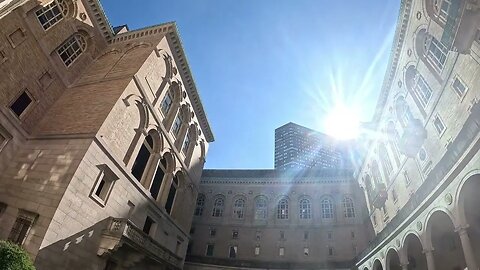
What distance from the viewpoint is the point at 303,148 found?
8025 centimetres

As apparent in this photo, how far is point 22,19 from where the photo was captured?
559 inches

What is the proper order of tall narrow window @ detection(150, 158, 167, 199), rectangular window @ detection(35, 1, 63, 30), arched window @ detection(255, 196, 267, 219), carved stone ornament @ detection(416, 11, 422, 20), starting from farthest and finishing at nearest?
arched window @ detection(255, 196, 267, 219), tall narrow window @ detection(150, 158, 167, 199), carved stone ornament @ detection(416, 11, 422, 20), rectangular window @ detection(35, 1, 63, 30)

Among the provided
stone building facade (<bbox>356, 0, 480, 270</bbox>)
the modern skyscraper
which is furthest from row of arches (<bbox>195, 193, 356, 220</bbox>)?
the modern skyscraper

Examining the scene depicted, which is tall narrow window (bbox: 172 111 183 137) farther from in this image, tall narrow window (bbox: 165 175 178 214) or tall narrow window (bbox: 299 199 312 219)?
tall narrow window (bbox: 299 199 312 219)

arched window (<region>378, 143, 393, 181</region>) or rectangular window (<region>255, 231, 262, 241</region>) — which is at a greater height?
arched window (<region>378, 143, 393, 181</region>)

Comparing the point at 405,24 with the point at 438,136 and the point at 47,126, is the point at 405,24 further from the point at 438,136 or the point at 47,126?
the point at 47,126

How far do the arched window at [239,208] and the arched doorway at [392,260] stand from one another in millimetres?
20248

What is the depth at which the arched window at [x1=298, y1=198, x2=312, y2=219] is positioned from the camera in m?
34.7

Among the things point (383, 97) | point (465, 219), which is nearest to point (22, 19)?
point (465, 219)

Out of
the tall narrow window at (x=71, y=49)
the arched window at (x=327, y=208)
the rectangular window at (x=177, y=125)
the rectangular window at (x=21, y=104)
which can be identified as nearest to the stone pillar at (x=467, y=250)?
the rectangular window at (x=177, y=125)

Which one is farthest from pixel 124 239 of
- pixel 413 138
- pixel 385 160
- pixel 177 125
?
pixel 385 160

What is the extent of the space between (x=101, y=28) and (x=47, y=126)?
31.5 feet

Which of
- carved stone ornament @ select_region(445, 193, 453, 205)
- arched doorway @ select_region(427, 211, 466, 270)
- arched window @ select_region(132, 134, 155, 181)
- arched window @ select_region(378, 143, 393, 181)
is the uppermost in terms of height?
arched window @ select_region(378, 143, 393, 181)

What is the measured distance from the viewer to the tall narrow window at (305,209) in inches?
1367
